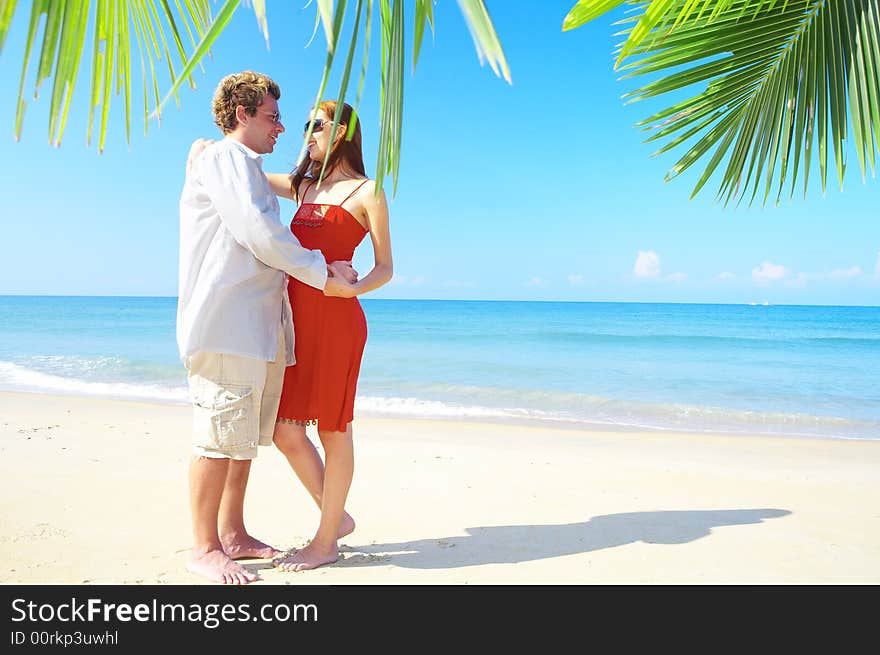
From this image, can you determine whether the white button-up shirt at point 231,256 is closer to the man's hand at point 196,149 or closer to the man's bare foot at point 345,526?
the man's hand at point 196,149

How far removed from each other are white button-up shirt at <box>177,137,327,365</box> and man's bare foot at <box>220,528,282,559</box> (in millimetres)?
892

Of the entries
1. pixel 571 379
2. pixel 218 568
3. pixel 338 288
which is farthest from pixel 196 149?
pixel 571 379

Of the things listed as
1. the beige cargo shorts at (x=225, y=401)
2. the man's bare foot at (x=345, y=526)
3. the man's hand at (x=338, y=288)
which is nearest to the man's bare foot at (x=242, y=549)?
the man's bare foot at (x=345, y=526)

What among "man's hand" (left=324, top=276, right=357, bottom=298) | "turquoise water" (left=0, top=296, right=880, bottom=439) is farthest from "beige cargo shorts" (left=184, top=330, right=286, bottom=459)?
"turquoise water" (left=0, top=296, right=880, bottom=439)

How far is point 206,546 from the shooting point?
2701mm

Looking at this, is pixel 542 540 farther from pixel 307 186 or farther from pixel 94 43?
pixel 94 43

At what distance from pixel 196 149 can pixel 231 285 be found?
0.64 metres

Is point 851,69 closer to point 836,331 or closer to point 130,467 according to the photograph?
point 130,467

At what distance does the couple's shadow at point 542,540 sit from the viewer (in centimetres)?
303

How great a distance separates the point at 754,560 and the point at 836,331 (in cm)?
3713

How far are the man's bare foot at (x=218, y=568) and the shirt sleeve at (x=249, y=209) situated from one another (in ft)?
3.89

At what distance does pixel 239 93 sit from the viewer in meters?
2.66

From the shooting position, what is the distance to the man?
2.48m
